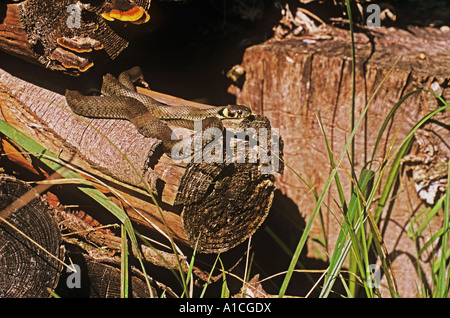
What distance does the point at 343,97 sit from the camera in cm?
300

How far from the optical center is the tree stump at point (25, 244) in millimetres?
2236

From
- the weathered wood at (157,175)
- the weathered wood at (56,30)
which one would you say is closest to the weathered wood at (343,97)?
the weathered wood at (157,175)

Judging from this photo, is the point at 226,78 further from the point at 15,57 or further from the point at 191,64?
the point at 15,57

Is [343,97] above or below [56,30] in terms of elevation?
below

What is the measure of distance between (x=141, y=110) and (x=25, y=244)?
1.04 metres

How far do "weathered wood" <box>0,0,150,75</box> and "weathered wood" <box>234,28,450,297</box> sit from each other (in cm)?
107

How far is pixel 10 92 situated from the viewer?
260cm

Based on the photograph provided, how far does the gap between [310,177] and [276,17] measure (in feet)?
4.23

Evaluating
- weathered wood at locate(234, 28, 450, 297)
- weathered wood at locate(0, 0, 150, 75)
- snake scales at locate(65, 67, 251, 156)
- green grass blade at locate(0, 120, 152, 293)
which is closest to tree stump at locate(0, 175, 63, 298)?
green grass blade at locate(0, 120, 152, 293)

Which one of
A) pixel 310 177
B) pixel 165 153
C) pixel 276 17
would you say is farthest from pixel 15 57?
pixel 310 177

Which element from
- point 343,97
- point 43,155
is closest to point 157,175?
point 43,155

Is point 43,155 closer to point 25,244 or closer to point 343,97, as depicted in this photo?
point 25,244

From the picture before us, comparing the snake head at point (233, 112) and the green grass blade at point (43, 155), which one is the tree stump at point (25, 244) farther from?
the snake head at point (233, 112)

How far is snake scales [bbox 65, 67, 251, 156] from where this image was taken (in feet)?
8.19
